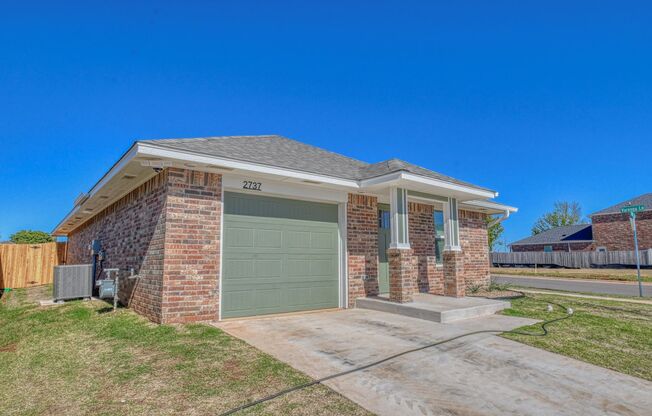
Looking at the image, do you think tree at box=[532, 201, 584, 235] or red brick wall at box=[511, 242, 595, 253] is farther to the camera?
tree at box=[532, 201, 584, 235]

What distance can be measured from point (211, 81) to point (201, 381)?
1323cm

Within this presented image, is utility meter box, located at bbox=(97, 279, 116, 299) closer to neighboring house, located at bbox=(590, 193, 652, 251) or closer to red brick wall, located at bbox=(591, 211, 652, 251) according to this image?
neighboring house, located at bbox=(590, 193, 652, 251)

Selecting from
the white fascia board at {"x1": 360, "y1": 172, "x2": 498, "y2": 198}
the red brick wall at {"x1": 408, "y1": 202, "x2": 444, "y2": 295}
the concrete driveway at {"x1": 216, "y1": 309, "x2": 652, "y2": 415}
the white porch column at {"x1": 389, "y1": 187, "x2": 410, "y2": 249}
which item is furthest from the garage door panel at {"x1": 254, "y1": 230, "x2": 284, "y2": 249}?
the red brick wall at {"x1": 408, "y1": 202, "x2": 444, "y2": 295}

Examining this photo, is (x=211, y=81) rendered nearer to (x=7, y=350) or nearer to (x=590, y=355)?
(x=7, y=350)

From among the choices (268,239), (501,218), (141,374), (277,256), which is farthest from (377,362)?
(501,218)

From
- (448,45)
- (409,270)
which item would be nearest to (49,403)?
(409,270)

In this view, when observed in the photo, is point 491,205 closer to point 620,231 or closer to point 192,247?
point 192,247

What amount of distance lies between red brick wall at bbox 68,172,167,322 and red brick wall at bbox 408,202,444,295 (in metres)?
6.76

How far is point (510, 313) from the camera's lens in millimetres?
7859

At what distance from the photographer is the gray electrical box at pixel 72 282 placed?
28.5 feet

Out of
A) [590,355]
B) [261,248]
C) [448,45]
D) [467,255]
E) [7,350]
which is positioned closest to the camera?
[590,355]

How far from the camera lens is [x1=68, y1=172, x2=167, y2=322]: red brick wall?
253 inches

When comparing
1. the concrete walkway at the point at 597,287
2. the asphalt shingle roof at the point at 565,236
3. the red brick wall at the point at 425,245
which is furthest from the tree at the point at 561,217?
the red brick wall at the point at 425,245

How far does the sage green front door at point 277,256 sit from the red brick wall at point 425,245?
2.91 meters
